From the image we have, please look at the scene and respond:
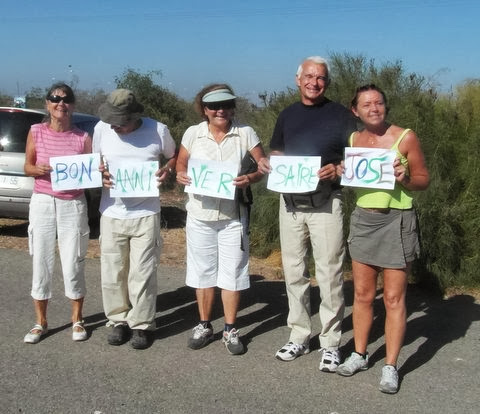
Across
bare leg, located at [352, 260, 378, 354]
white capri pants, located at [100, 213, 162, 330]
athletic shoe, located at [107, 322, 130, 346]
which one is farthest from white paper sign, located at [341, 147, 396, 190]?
athletic shoe, located at [107, 322, 130, 346]

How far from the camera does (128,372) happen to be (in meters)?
4.48

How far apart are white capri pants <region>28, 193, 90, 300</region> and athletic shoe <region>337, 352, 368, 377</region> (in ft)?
7.00

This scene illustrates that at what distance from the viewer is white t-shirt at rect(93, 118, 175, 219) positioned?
483 centimetres

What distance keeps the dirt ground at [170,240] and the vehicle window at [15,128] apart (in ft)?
4.32

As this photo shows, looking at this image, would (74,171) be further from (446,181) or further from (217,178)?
(446,181)

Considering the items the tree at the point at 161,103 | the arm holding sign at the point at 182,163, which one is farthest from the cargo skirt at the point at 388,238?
the tree at the point at 161,103

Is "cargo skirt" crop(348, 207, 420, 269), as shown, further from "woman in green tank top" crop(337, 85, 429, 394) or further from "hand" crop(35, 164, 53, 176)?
"hand" crop(35, 164, 53, 176)

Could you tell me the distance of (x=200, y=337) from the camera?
16.3 ft

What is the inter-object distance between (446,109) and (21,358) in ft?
17.0

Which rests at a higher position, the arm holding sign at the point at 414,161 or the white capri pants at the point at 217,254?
the arm holding sign at the point at 414,161

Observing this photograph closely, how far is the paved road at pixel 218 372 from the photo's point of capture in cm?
402

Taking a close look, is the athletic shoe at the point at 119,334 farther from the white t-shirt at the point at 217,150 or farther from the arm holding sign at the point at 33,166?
the arm holding sign at the point at 33,166

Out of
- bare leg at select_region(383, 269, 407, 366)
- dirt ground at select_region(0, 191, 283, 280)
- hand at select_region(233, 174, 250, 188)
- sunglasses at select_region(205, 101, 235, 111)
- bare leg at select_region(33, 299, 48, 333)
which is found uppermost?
sunglasses at select_region(205, 101, 235, 111)

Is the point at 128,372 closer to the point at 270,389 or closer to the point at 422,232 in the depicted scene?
the point at 270,389
